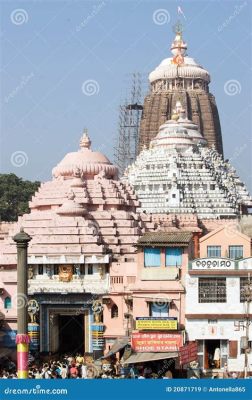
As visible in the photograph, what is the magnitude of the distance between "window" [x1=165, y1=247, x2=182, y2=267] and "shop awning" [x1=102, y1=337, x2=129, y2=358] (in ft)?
10.7

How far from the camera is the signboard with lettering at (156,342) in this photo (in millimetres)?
39250

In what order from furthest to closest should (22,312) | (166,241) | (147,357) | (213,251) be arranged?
(213,251)
(166,241)
(147,357)
(22,312)

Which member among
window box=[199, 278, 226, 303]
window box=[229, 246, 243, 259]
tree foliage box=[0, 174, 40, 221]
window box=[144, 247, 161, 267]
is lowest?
window box=[199, 278, 226, 303]

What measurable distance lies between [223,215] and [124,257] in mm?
26121

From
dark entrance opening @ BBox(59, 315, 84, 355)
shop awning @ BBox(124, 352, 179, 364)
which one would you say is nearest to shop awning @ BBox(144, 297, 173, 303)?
shop awning @ BBox(124, 352, 179, 364)

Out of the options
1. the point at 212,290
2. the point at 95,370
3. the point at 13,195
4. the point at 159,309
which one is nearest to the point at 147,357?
the point at 95,370

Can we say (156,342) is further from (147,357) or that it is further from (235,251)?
(235,251)

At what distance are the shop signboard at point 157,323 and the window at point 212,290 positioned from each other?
1456 mm

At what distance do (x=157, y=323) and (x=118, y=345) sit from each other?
2.66m

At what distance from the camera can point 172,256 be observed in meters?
42.0

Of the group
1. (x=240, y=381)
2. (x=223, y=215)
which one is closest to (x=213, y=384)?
(x=240, y=381)

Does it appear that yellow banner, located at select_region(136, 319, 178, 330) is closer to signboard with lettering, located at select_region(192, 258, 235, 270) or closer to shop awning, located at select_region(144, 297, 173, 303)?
shop awning, located at select_region(144, 297, 173, 303)

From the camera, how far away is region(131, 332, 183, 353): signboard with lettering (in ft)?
129

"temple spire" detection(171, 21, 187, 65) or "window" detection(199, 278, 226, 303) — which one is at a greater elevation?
"temple spire" detection(171, 21, 187, 65)
